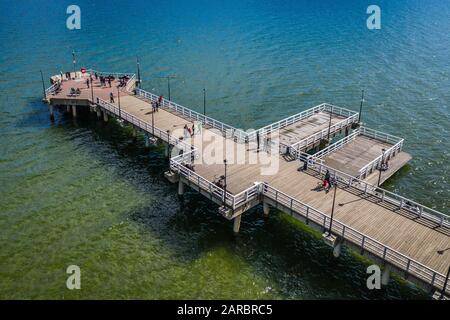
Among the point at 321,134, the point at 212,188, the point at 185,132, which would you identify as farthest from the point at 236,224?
the point at 321,134

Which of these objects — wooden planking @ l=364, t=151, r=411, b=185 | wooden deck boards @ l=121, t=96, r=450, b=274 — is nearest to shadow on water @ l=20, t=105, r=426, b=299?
wooden deck boards @ l=121, t=96, r=450, b=274

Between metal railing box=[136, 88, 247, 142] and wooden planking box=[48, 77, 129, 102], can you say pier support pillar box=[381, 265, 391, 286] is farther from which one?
wooden planking box=[48, 77, 129, 102]

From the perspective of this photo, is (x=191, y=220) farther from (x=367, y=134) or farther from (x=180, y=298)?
(x=367, y=134)

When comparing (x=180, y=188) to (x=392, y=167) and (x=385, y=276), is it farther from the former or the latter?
(x=392, y=167)

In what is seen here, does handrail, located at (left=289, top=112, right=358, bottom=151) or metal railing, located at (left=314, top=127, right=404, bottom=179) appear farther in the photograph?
handrail, located at (left=289, top=112, right=358, bottom=151)

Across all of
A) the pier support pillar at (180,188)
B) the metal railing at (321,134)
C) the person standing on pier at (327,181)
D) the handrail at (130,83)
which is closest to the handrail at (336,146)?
the metal railing at (321,134)

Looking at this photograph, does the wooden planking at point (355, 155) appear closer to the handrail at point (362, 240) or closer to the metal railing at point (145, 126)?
the handrail at point (362, 240)
